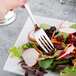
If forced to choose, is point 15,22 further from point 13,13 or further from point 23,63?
point 23,63

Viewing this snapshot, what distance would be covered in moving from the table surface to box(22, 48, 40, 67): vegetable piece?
24cm

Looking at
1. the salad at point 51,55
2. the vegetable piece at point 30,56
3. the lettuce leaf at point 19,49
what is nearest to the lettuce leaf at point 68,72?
the salad at point 51,55

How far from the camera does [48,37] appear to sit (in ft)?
4.09

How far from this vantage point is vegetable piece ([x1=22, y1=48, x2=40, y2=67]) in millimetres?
1074

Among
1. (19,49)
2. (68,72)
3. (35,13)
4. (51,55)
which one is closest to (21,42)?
(19,49)

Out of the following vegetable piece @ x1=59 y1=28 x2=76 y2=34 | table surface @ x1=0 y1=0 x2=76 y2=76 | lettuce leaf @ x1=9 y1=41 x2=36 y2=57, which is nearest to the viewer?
lettuce leaf @ x1=9 y1=41 x2=36 y2=57

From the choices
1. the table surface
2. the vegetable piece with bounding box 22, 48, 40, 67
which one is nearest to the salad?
the vegetable piece with bounding box 22, 48, 40, 67

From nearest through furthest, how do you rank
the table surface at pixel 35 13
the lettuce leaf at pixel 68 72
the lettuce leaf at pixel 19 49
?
the lettuce leaf at pixel 68 72 < the lettuce leaf at pixel 19 49 < the table surface at pixel 35 13

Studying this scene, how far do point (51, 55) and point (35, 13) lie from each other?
0.71m

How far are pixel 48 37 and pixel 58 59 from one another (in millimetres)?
238

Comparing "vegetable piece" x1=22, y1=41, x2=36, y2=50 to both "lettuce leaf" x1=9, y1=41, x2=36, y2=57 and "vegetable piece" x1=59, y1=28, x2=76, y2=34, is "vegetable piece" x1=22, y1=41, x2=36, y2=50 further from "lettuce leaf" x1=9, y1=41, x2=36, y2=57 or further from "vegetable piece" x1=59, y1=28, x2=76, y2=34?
"vegetable piece" x1=59, y1=28, x2=76, y2=34

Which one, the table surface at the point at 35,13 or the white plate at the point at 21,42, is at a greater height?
the white plate at the point at 21,42

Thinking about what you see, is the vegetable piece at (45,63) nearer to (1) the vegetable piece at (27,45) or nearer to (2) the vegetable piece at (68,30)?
(1) the vegetable piece at (27,45)

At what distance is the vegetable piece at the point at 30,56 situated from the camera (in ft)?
3.52
